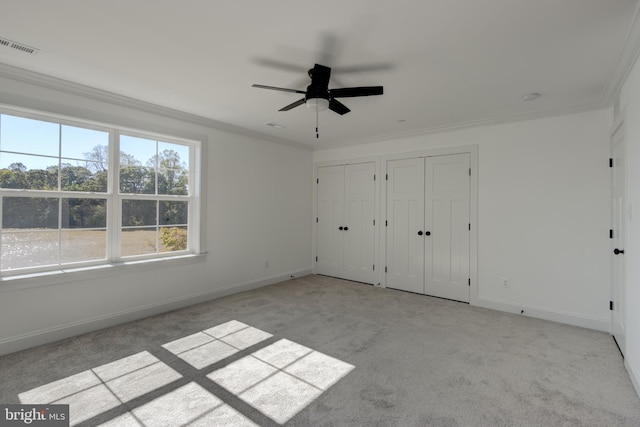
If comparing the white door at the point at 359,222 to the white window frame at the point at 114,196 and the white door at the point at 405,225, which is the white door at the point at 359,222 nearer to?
the white door at the point at 405,225

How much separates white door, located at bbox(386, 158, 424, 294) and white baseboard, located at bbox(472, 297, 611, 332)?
93 cm

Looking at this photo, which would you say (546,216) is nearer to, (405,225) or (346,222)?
(405,225)

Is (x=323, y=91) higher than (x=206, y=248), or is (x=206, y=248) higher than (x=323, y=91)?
(x=323, y=91)

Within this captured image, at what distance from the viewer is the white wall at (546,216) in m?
3.40

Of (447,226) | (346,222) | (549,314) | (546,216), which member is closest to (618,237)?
(546,216)

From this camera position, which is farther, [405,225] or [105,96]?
[405,225]

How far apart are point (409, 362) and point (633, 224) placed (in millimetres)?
2053

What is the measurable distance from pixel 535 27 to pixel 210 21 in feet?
6.99

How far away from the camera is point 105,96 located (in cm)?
320

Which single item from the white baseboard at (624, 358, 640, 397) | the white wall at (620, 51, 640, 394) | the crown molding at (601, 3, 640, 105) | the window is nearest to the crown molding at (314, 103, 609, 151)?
the crown molding at (601, 3, 640, 105)

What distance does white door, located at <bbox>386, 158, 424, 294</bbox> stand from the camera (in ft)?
15.4

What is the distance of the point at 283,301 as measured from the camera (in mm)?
4242

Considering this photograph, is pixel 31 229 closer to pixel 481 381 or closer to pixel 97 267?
pixel 97 267

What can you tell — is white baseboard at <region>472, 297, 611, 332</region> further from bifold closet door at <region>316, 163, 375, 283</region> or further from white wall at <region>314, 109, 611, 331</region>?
bifold closet door at <region>316, 163, 375, 283</region>
